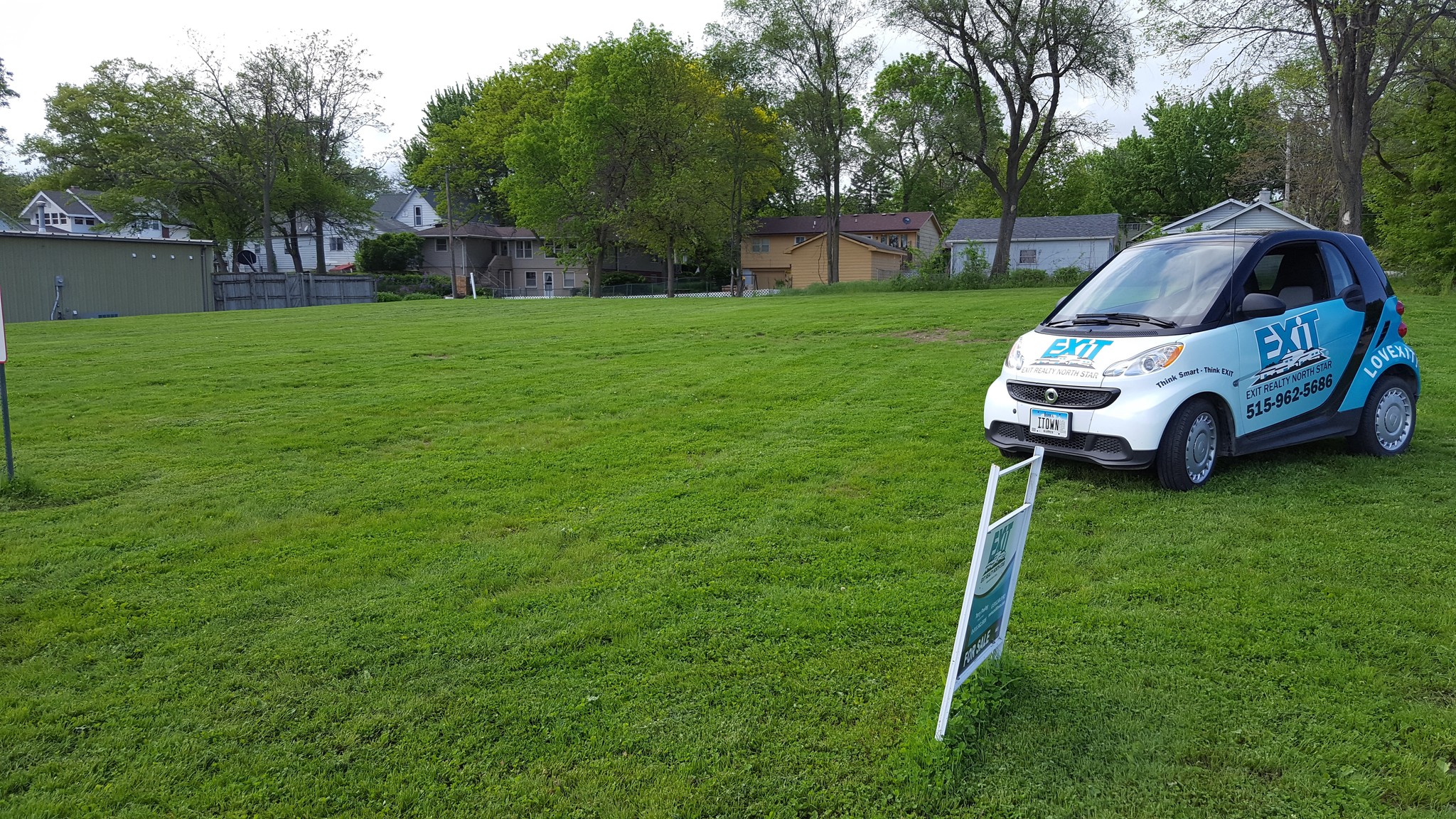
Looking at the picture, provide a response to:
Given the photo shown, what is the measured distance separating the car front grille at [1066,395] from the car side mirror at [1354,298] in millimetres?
2437

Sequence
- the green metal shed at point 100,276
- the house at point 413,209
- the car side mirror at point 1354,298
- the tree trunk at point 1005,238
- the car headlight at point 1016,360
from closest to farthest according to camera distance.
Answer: the car headlight at point 1016,360, the car side mirror at point 1354,298, the green metal shed at point 100,276, the tree trunk at point 1005,238, the house at point 413,209

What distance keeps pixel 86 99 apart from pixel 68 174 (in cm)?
438

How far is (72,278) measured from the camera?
32.8 m

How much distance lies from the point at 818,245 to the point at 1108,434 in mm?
56174

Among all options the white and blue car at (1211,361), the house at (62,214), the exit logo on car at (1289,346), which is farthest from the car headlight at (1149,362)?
the house at (62,214)

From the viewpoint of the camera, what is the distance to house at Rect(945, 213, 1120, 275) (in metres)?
49.6

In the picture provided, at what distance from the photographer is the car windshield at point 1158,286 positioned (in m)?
6.45

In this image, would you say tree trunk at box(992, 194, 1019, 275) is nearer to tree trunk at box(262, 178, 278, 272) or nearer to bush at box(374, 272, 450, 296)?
bush at box(374, 272, 450, 296)

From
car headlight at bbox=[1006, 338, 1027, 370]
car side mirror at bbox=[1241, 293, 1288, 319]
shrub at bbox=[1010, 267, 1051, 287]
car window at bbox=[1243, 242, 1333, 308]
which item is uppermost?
shrub at bbox=[1010, 267, 1051, 287]

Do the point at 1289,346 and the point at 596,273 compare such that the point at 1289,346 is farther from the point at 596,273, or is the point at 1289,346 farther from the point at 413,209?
the point at 413,209


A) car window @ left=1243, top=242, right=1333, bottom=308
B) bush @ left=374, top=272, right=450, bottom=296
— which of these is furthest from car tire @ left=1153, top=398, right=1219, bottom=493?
bush @ left=374, top=272, right=450, bottom=296

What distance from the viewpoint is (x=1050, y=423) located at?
21.1ft

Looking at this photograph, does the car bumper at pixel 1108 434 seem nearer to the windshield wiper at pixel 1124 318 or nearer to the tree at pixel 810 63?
the windshield wiper at pixel 1124 318

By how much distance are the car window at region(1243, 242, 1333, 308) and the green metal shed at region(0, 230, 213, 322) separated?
36.4 meters
